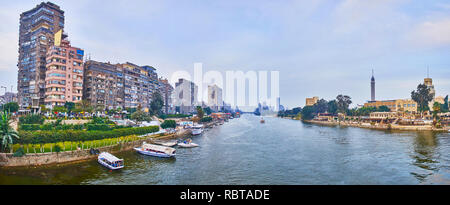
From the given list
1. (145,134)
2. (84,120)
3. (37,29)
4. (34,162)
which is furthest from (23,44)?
(34,162)

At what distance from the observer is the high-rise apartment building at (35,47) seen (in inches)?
3061

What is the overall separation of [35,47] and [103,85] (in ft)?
77.0

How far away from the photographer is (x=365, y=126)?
388 feet

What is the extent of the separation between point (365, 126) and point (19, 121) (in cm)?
13116

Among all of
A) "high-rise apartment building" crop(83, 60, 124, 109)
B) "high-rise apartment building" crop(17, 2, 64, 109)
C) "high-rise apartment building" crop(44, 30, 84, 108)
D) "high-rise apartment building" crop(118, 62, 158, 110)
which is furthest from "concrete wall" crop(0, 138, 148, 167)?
"high-rise apartment building" crop(118, 62, 158, 110)

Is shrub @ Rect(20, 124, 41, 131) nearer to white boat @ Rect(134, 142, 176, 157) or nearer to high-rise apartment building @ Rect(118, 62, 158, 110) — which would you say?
white boat @ Rect(134, 142, 176, 157)

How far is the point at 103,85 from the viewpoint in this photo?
9038 cm

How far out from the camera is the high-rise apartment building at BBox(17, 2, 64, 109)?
77.8 meters

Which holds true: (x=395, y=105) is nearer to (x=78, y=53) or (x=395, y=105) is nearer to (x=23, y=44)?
(x=78, y=53)

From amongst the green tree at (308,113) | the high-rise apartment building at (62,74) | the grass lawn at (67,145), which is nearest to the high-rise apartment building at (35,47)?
the high-rise apartment building at (62,74)

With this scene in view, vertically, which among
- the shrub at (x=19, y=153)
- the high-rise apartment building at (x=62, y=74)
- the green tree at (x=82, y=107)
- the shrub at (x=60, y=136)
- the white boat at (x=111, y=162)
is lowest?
the white boat at (x=111, y=162)

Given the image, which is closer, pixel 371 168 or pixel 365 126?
pixel 371 168

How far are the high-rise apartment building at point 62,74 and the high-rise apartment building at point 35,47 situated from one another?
5.10m

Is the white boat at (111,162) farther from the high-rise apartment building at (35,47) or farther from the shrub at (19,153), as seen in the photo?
the high-rise apartment building at (35,47)
